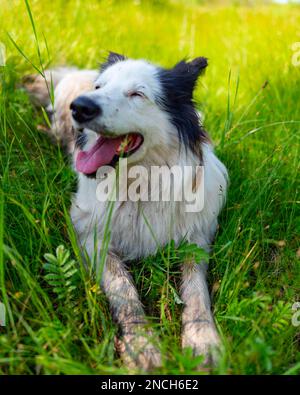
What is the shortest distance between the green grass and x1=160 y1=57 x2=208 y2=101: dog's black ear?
0.97 ft

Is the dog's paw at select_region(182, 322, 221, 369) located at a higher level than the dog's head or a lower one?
lower

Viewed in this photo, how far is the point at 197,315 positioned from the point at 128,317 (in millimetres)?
319

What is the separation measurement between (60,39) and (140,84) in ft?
9.37

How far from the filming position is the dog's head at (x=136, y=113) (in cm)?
221

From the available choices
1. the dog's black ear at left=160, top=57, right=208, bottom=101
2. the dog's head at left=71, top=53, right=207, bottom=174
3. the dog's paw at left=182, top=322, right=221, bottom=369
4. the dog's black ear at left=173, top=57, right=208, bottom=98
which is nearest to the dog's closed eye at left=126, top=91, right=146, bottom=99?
the dog's head at left=71, top=53, right=207, bottom=174

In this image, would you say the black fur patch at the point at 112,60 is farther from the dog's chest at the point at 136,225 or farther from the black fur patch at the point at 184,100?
Answer: the dog's chest at the point at 136,225

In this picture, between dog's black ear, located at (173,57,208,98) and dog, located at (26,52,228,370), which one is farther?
dog's black ear, located at (173,57,208,98)

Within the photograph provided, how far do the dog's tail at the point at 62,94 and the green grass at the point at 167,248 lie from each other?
0.54 feet

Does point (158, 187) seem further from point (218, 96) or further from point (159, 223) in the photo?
point (218, 96)

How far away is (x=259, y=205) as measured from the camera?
8.70ft

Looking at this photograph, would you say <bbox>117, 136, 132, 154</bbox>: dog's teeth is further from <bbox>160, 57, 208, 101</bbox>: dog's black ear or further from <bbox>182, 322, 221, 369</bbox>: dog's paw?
<bbox>182, 322, 221, 369</bbox>: dog's paw

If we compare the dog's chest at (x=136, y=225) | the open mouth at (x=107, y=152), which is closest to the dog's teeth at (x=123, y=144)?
the open mouth at (x=107, y=152)

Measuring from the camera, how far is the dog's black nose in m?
2.16

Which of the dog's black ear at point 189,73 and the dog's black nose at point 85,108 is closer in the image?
the dog's black nose at point 85,108
